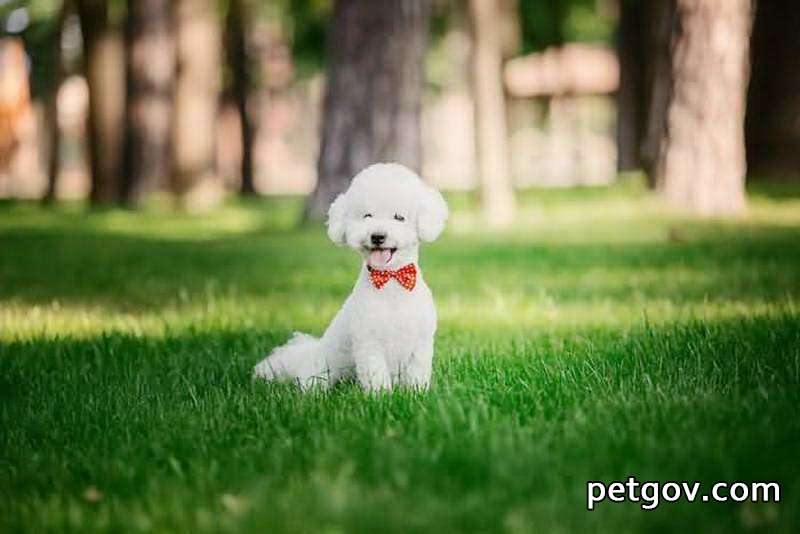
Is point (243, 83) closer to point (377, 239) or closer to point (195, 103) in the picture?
point (195, 103)

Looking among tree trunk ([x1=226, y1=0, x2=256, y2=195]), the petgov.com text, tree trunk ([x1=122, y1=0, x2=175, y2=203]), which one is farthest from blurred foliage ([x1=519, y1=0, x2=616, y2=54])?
the petgov.com text

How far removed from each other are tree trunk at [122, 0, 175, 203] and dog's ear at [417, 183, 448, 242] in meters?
18.7

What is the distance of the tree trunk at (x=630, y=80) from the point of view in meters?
27.5

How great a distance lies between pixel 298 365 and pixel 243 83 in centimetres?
2805

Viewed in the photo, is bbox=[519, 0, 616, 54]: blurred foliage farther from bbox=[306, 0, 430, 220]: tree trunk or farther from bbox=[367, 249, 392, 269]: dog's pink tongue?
bbox=[367, 249, 392, 269]: dog's pink tongue

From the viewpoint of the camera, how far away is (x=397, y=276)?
471cm

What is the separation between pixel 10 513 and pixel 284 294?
5.61m

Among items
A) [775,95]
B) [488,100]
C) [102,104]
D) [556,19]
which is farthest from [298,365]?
[556,19]

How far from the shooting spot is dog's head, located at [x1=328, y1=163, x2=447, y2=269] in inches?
180

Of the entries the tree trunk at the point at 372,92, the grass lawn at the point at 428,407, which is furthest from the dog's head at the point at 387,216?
the tree trunk at the point at 372,92

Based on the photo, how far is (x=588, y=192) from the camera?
21.3 metres

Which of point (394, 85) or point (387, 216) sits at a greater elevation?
point (394, 85)

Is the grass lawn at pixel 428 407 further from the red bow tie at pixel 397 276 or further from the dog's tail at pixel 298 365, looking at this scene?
the red bow tie at pixel 397 276

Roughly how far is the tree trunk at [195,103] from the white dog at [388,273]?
18352mm
